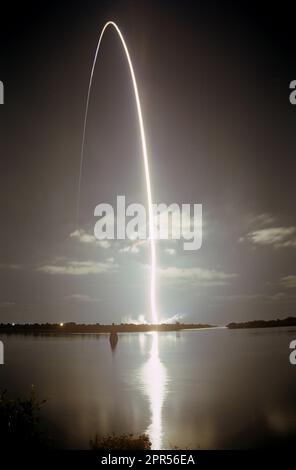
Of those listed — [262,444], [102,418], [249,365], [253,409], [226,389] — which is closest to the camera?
[262,444]

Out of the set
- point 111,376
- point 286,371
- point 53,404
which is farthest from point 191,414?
point 286,371

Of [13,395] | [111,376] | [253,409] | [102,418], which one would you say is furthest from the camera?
[111,376]

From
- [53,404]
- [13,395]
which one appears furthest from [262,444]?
[13,395]

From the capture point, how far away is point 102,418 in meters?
43.3

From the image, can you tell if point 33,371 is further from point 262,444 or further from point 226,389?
point 262,444

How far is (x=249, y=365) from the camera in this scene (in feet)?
302

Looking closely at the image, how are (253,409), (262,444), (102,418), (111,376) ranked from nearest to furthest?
1. (262,444)
2. (102,418)
3. (253,409)
4. (111,376)

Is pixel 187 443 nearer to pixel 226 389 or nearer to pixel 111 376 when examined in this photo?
pixel 226 389

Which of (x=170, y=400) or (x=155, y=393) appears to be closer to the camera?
(x=170, y=400)
